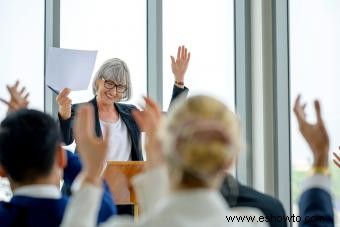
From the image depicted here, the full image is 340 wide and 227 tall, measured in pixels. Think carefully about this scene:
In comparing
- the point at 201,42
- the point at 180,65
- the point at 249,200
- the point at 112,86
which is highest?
the point at 201,42

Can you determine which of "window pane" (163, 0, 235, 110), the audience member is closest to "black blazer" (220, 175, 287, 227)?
the audience member

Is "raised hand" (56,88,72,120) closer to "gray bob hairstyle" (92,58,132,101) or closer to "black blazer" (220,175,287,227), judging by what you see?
"gray bob hairstyle" (92,58,132,101)

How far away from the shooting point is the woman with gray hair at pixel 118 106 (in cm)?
350

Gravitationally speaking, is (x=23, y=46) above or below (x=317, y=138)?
above

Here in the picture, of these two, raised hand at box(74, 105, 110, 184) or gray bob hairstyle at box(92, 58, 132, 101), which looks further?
gray bob hairstyle at box(92, 58, 132, 101)

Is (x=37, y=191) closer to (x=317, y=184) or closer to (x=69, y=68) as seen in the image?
(x=317, y=184)

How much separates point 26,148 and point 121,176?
102cm

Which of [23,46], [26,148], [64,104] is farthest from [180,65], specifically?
[26,148]

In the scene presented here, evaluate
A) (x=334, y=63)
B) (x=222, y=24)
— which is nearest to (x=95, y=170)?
(x=334, y=63)

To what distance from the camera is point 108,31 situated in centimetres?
444

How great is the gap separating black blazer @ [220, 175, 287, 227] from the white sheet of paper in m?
2.12

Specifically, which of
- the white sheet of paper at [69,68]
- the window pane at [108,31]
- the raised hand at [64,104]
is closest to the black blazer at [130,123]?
the raised hand at [64,104]

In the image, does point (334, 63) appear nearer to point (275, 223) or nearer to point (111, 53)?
point (111, 53)

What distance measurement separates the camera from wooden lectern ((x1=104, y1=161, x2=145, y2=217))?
255 centimetres
